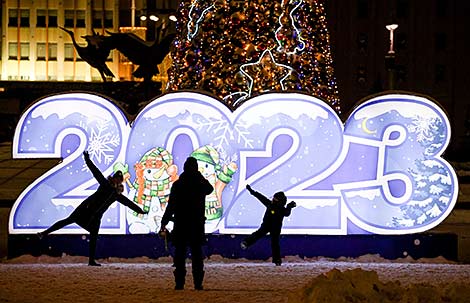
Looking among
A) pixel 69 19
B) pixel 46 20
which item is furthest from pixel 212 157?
pixel 46 20

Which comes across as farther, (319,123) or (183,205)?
(319,123)

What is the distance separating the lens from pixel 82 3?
7881 centimetres

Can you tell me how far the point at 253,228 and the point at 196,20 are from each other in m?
4.91

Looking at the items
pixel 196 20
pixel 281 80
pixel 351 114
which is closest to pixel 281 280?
pixel 351 114

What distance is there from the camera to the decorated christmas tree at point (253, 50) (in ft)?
55.3

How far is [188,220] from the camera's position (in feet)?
35.1

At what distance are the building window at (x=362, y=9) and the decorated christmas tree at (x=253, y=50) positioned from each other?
50.4 m

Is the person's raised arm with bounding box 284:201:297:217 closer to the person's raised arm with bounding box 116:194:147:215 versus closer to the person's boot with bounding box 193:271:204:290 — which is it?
the person's raised arm with bounding box 116:194:147:215

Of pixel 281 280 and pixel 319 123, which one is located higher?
pixel 319 123

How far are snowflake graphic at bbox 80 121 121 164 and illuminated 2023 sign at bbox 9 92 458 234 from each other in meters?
0.01

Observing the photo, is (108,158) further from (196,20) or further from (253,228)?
(196,20)

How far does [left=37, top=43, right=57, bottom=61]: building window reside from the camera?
77.4 metres

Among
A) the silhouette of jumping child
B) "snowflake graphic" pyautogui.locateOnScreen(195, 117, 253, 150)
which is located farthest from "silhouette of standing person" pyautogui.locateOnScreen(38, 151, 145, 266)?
the silhouette of jumping child

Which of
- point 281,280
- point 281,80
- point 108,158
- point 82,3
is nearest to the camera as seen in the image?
point 281,280
